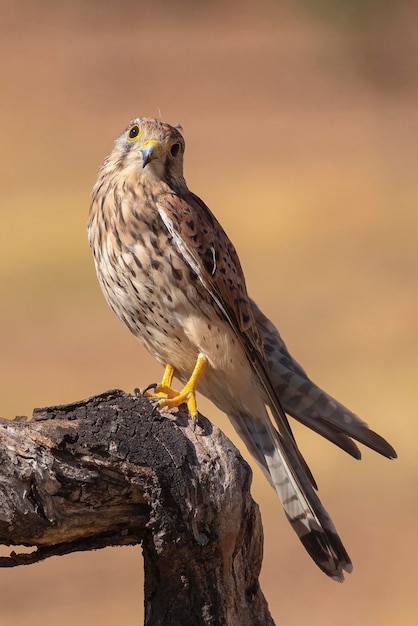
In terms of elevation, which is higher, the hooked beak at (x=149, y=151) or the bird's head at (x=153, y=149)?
the bird's head at (x=153, y=149)

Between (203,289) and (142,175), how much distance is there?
0.47 metres

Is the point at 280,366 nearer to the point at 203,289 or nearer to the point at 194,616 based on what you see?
the point at 203,289

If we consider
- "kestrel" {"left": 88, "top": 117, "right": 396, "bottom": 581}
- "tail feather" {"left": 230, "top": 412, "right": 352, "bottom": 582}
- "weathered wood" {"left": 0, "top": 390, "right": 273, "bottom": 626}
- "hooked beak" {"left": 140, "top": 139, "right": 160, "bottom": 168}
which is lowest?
"weathered wood" {"left": 0, "top": 390, "right": 273, "bottom": 626}

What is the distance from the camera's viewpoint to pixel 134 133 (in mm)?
3980

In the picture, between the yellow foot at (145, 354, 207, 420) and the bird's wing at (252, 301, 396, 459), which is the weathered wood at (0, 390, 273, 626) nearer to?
the yellow foot at (145, 354, 207, 420)

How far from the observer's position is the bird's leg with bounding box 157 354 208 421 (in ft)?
11.0

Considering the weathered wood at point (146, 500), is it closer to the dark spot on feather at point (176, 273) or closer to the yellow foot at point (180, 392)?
the yellow foot at point (180, 392)

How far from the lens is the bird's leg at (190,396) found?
11.0 feet

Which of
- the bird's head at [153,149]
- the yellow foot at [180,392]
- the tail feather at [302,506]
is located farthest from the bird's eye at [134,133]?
the tail feather at [302,506]

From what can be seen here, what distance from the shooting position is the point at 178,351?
3811 millimetres

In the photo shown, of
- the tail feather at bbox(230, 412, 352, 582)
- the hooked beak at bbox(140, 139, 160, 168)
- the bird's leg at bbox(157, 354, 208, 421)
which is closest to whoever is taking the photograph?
the bird's leg at bbox(157, 354, 208, 421)

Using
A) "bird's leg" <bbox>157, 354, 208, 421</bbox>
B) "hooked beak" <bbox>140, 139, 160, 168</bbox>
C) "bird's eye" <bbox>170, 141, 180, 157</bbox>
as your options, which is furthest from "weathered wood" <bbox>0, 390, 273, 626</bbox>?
"bird's eye" <bbox>170, 141, 180, 157</bbox>

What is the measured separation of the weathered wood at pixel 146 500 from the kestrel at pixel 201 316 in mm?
530

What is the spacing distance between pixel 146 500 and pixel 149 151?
136 cm
